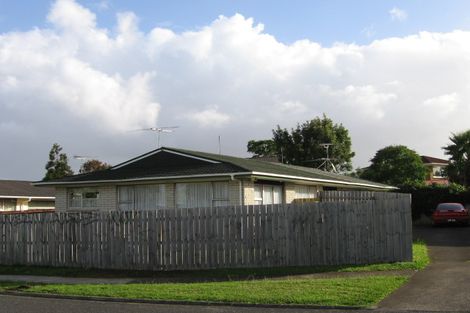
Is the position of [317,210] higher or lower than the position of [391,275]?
higher

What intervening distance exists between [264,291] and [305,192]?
1295cm

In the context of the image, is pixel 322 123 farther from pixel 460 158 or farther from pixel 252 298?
pixel 252 298

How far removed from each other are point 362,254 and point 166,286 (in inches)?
206

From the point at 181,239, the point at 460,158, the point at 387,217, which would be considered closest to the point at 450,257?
the point at 387,217

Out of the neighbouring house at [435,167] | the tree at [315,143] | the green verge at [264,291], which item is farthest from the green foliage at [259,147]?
the green verge at [264,291]

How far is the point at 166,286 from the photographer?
1250 centimetres

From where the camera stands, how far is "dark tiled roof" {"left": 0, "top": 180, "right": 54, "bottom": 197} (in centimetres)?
3834

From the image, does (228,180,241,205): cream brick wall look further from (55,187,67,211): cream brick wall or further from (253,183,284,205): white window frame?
(55,187,67,211): cream brick wall

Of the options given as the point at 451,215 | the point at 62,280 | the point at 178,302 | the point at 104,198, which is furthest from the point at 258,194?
the point at 451,215

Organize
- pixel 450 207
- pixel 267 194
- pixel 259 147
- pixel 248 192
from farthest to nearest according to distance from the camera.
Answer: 1. pixel 259 147
2. pixel 450 207
3. pixel 267 194
4. pixel 248 192

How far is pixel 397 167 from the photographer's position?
65.1 meters

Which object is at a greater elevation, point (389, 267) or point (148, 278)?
point (389, 267)

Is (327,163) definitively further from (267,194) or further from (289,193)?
(267,194)

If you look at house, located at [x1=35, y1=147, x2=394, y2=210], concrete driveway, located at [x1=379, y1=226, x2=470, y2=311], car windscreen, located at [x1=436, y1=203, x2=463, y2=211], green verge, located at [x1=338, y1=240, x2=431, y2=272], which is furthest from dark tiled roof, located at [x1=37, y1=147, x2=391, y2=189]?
car windscreen, located at [x1=436, y1=203, x2=463, y2=211]
